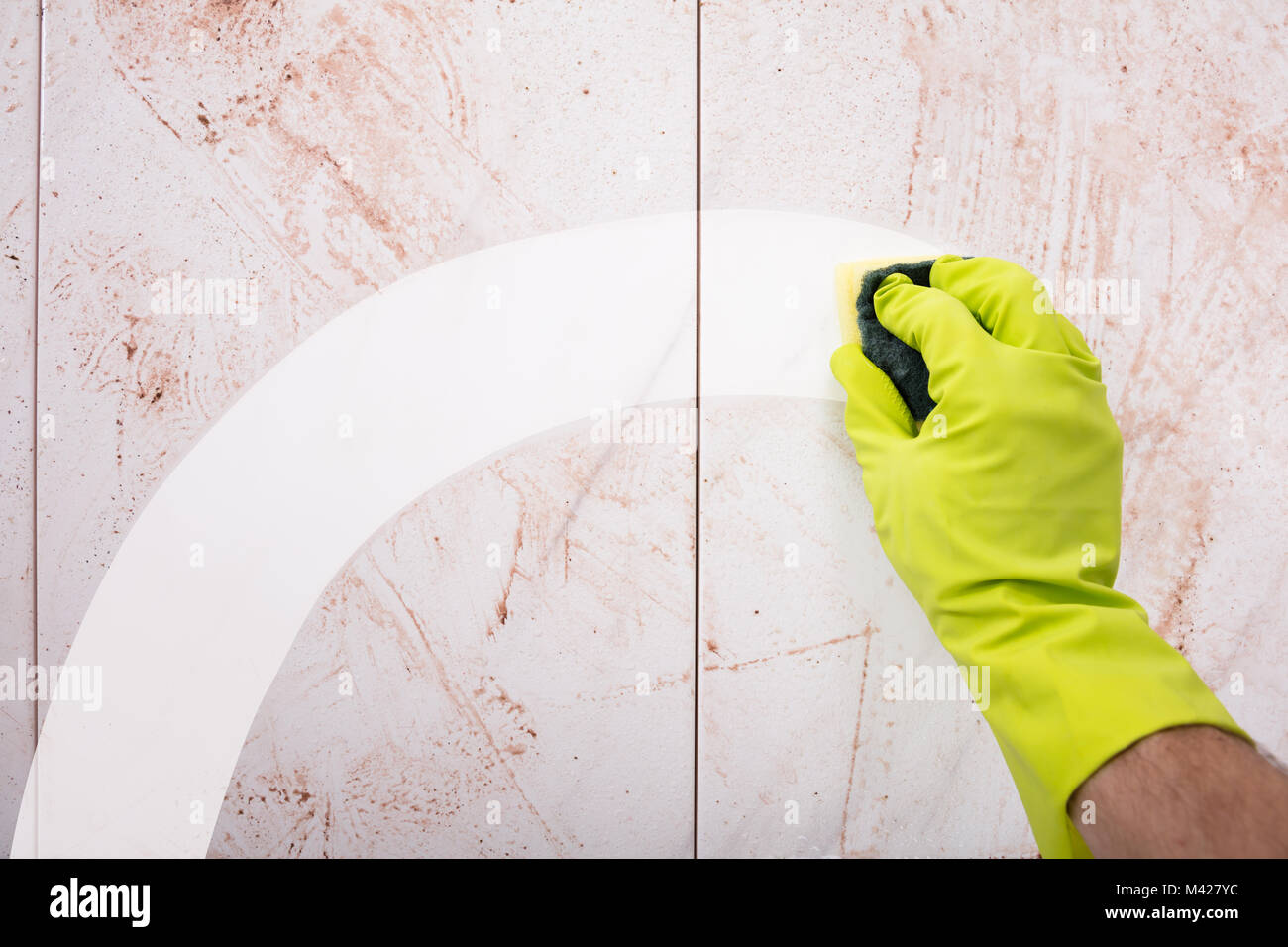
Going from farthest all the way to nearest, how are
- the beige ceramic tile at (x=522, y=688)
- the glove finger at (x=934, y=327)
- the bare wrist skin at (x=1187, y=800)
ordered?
the beige ceramic tile at (x=522, y=688), the glove finger at (x=934, y=327), the bare wrist skin at (x=1187, y=800)

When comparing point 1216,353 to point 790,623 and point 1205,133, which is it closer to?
point 1205,133

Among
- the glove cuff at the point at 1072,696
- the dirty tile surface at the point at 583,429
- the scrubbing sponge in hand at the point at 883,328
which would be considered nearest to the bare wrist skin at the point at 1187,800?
the glove cuff at the point at 1072,696

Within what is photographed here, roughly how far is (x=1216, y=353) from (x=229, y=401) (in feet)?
3.65

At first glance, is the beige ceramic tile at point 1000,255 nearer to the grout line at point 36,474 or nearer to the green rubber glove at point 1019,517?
the green rubber glove at point 1019,517

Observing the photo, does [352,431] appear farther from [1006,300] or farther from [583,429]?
[1006,300]

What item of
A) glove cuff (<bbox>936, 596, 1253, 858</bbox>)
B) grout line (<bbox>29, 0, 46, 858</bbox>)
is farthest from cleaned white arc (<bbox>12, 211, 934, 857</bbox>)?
glove cuff (<bbox>936, 596, 1253, 858</bbox>)

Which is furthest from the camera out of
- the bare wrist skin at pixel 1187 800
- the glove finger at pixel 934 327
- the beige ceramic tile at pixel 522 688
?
the beige ceramic tile at pixel 522 688

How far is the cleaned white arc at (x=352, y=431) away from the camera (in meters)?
0.79

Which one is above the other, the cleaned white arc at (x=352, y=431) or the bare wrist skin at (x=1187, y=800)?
the cleaned white arc at (x=352, y=431)

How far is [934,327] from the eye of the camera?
701 mm

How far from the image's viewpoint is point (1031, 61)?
788 mm

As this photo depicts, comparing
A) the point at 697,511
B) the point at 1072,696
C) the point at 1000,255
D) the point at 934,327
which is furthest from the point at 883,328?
the point at 1072,696

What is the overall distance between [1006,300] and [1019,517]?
0.22m
